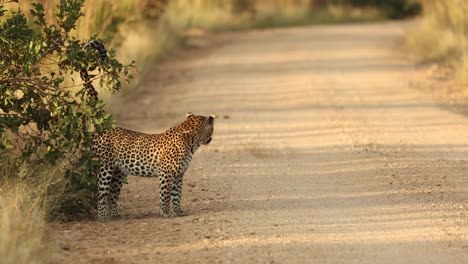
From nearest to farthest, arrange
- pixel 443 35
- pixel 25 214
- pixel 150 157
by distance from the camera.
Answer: pixel 25 214, pixel 150 157, pixel 443 35

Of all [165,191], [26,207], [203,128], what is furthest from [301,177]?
[26,207]

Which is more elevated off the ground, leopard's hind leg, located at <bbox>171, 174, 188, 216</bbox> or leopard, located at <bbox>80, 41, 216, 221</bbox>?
leopard, located at <bbox>80, 41, 216, 221</bbox>

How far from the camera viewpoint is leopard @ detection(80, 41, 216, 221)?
9.48 meters

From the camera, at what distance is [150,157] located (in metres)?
9.53

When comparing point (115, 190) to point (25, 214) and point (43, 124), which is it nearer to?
point (43, 124)

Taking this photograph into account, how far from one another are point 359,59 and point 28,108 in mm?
15542

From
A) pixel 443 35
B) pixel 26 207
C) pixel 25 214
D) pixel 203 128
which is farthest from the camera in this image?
pixel 443 35

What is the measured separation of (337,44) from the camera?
28.6 m

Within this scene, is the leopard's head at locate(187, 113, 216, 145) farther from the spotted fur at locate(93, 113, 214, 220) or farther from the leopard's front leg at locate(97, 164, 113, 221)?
the leopard's front leg at locate(97, 164, 113, 221)

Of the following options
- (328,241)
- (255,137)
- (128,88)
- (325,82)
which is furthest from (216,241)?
(325,82)

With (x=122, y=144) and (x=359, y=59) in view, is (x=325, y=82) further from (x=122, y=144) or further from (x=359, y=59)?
(x=122, y=144)

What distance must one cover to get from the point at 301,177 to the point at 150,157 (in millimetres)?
2320

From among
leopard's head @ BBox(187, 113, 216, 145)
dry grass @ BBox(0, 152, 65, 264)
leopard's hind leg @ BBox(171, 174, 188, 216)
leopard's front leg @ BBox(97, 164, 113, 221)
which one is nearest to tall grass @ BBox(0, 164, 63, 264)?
dry grass @ BBox(0, 152, 65, 264)

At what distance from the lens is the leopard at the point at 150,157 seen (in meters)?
9.48
